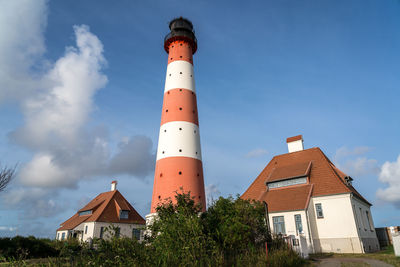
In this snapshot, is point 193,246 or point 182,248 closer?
point 182,248

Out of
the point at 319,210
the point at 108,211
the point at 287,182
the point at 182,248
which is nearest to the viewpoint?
the point at 182,248

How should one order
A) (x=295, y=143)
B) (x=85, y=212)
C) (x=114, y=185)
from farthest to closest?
(x=114, y=185), (x=85, y=212), (x=295, y=143)

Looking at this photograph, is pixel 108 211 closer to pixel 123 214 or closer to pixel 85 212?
pixel 123 214

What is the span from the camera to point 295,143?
28969 mm

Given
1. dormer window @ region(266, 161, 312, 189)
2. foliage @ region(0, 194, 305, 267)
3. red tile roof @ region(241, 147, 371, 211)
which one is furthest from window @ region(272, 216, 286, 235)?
foliage @ region(0, 194, 305, 267)

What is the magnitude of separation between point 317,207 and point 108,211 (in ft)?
73.0

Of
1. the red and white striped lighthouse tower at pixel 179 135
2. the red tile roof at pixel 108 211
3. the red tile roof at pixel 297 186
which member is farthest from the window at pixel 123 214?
the red tile roof at pixel 297 186

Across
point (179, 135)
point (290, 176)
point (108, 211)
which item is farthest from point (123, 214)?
point (290, 176)

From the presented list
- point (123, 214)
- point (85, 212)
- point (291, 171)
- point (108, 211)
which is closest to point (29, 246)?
point (108, 211)

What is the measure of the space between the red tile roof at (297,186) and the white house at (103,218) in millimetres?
13892

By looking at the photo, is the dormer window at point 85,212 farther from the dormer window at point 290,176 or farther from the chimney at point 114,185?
the dormer window at point 290,176

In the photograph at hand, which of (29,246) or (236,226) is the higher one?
(236,226)

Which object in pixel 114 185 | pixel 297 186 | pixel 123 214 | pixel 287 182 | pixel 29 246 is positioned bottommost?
pixel 29 246

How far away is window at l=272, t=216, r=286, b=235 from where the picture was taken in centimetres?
2144
